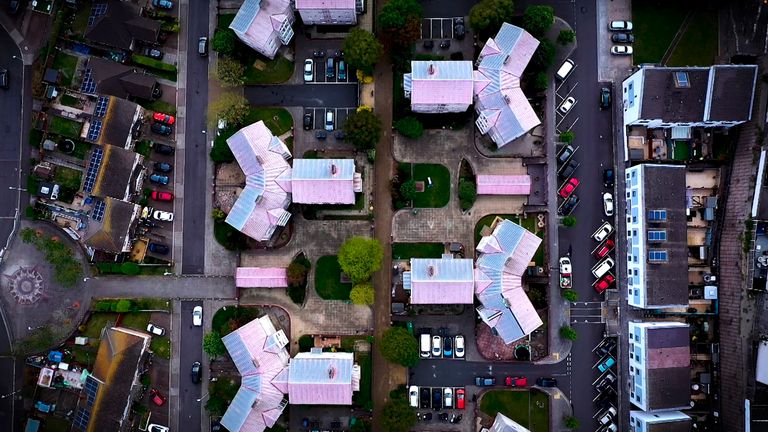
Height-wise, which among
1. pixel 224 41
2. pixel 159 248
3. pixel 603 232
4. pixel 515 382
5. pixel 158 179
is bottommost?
pixel 515 382

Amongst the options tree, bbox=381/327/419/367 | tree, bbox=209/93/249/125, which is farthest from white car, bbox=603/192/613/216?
tree, bbox=209/93/249/125

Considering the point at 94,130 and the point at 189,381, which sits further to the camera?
the point at 189,381

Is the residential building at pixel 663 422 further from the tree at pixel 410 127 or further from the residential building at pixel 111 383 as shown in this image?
the residential building at pixel 111 383

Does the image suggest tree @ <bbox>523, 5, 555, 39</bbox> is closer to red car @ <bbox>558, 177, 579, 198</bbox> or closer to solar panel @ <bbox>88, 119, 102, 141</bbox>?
red car @ <bbox>558, 177, 579, 198</bbox>

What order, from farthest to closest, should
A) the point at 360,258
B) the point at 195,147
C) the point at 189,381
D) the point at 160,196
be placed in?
the point at 195,147
the point at 160,196
the point at 189,381
the point at 360,258

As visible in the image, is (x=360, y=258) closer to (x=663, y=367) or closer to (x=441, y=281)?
(x=441, y=281)

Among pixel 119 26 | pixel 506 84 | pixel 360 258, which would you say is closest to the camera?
pixel 360 258

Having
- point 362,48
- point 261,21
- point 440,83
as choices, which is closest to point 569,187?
point 440,83
